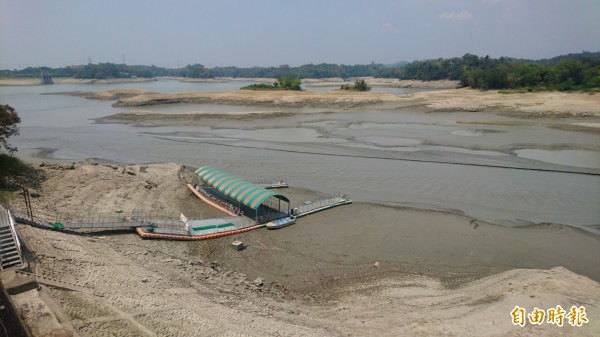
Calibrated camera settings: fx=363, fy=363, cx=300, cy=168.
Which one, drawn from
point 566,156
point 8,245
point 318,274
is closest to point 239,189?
point 318,274

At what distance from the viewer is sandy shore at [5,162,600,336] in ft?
37.0

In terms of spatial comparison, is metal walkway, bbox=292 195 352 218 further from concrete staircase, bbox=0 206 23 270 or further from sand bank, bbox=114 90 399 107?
sand bank, bbox=114 90 399 107

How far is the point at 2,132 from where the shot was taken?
23531 mm

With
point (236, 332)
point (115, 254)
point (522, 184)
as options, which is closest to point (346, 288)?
point (236, 332)

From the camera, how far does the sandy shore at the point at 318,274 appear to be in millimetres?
11281

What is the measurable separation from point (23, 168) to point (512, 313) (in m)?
29.5

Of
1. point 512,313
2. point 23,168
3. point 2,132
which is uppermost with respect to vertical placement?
point 2,132

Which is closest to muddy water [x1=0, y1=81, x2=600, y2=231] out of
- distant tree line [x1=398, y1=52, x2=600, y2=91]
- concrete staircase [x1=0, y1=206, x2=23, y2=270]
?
concrete staircase [x1=0, y1=206, x2=23, y2=270]

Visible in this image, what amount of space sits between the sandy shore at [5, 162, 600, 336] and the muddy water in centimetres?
414

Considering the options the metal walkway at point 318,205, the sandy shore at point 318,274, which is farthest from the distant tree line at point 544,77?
the metal walkway at point 318,205

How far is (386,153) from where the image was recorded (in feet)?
128

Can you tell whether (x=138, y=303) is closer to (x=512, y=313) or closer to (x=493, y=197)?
(x=512, y=313)

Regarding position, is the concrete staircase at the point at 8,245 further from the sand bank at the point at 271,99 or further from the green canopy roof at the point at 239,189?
the sand bank at the point at 271,99

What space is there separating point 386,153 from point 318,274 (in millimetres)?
25022
